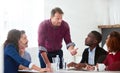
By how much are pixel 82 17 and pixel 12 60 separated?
813mm

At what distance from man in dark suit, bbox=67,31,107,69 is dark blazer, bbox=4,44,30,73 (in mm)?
565

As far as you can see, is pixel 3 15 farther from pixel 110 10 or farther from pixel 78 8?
pixel 110 10

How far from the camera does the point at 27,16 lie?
2664 mm

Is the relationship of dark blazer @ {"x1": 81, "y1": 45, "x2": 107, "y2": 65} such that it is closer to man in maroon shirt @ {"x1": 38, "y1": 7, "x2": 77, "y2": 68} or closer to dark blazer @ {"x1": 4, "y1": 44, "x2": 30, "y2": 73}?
Answer: man in maroon shirt @ {"x1": 38, "y1": 7, "x2": 77, "y2": 68}

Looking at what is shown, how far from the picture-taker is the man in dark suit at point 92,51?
7.84ft

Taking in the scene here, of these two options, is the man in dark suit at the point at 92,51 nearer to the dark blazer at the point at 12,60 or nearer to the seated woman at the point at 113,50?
the seated woman at the point at 113,50

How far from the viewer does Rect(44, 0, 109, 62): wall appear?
2.41 metres

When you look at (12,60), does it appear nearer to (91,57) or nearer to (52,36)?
(52,36)

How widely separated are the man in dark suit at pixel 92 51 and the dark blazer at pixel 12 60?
565mm

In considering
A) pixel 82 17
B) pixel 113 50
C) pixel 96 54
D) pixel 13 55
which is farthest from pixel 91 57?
pixel 13 55

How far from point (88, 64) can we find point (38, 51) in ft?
1.73

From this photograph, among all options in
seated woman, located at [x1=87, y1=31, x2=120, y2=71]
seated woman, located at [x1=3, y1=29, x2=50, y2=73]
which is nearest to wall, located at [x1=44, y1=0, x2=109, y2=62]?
seated woman, located at [x1=87, y1=31, x2=120, y2=71]

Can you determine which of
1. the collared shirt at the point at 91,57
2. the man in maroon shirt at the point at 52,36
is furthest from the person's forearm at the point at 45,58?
the collared shirt at the point at 91,57

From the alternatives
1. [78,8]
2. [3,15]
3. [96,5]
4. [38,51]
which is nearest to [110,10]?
[96,5]
